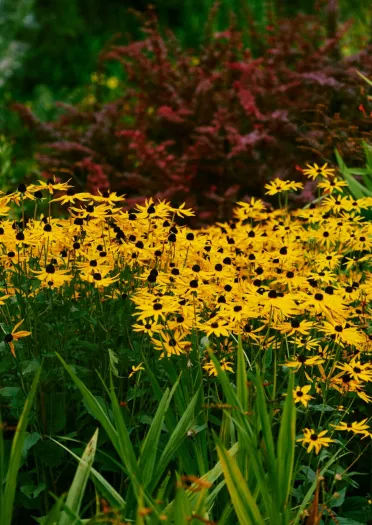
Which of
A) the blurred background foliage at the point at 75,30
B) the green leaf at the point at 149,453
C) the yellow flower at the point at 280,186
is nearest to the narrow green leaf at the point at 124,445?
the green leaf at the point at 149,453

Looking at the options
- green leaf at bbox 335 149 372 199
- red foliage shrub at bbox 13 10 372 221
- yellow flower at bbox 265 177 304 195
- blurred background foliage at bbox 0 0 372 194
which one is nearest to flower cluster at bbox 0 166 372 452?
yellow flower at bbox 265 177 304 195

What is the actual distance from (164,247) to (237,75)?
324 centimetres

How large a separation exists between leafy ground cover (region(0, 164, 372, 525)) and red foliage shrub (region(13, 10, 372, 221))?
206 centimetres

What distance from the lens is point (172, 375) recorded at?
2.44m

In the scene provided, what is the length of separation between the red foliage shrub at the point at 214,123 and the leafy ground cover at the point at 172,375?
6.76 feet

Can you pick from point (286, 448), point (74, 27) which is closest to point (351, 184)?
point (286, 448)

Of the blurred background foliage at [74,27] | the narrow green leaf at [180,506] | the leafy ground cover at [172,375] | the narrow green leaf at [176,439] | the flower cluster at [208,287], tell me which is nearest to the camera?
the narrow green leaf at [180,506]

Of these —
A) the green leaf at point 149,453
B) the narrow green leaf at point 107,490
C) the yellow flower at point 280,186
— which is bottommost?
the narrow green leaf at point 107,490

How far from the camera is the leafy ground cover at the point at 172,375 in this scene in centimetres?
214

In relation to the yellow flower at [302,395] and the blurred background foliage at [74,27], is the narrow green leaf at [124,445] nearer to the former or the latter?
the yellow flower at [302,395]

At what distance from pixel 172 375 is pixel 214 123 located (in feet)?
10.3

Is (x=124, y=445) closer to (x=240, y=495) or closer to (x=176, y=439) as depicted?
(x=176, y=439)

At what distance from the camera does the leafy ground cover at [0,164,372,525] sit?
7.04ft

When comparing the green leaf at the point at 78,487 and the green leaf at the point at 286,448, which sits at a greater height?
the green leaf at the point at 286,448
